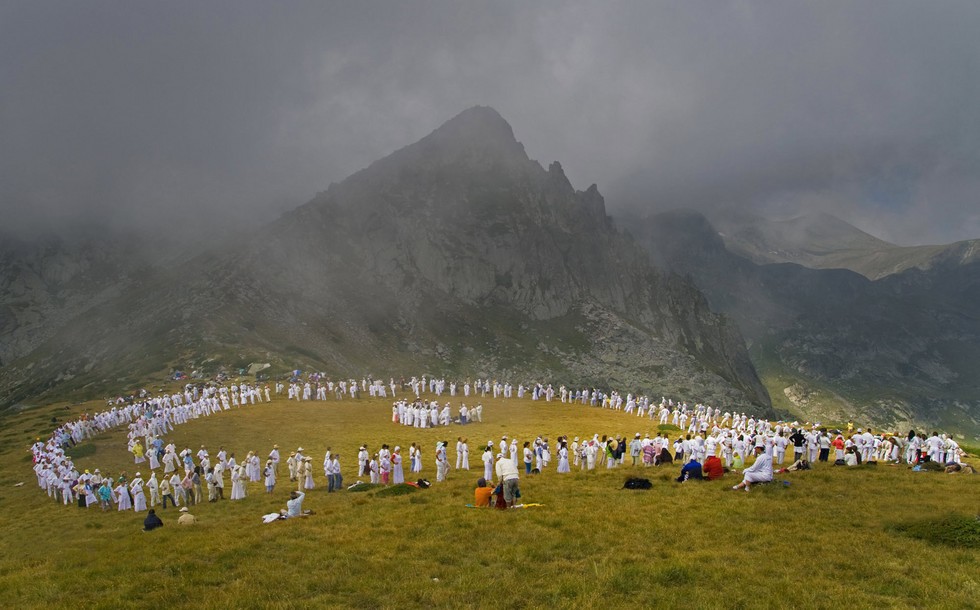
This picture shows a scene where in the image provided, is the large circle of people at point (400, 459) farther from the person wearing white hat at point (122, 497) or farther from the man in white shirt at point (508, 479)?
the man in white shirt at point (508, 479)

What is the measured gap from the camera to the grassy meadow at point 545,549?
45.1ft

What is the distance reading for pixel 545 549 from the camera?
17.3 metres

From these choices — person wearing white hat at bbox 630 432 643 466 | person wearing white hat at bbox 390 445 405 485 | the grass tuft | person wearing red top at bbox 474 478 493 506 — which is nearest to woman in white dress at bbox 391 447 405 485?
person wearing white hat at bbox 390 445 405 485

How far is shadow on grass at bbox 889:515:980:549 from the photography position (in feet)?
55.8

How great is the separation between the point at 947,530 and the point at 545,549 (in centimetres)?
1263

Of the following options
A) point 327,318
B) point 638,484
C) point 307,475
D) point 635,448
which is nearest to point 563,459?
point 635,448

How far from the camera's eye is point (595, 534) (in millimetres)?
18969

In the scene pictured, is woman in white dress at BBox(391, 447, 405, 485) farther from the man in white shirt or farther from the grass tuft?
the man in white shirt

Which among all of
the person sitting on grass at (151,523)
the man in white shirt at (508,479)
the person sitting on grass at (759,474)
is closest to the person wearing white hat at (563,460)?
the man in white shirt at (508,479)

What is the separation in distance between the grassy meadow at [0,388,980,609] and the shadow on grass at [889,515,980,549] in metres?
0.08

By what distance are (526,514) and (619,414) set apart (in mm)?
52516

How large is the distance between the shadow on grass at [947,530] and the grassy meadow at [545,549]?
0.26ft

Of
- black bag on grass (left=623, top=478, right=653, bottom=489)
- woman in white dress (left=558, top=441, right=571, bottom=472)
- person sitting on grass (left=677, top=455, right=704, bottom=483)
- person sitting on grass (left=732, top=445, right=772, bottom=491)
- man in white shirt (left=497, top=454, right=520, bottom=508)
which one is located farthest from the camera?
woman in white dress (left=558, top=441, right=571, bottom=472)

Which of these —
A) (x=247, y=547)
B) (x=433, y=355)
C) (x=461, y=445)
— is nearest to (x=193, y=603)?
(x=247, y=547)
